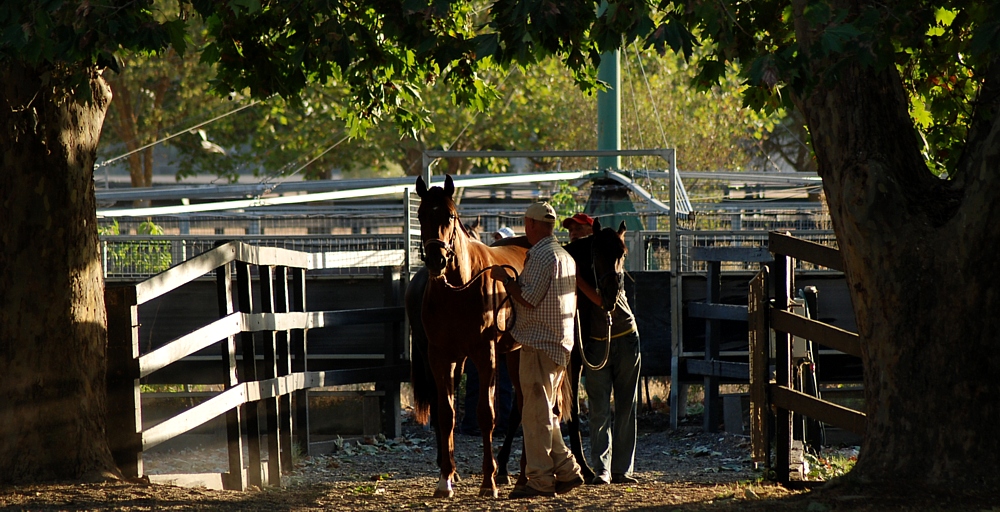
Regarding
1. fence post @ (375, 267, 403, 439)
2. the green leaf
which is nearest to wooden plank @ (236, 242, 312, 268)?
the green leaf

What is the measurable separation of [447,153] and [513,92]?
65.3ft

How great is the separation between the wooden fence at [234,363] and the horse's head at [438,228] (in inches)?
56.1

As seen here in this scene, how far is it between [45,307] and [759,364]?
15.5 ft

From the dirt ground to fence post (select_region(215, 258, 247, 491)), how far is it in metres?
0.20

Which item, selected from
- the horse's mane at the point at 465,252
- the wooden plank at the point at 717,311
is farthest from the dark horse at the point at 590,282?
the wooden plank at the point at 717,311

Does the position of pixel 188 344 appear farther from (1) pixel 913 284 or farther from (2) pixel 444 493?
(1) pixel 913 284

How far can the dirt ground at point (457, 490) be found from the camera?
597 centimetres

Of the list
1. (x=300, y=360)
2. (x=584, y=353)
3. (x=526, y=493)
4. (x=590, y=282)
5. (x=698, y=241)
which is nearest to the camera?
(x=526, y=493)

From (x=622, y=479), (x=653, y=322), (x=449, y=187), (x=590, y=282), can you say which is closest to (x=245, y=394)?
(x=449, y=187)

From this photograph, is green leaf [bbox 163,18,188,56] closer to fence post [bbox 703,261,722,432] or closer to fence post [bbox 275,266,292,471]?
fence post [bbox 275,266,292,471]

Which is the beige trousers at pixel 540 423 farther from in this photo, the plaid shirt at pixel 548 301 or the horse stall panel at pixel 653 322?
the horse stall panel at pixel 653 322

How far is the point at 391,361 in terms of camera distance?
1180cm

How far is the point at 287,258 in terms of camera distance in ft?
29.1

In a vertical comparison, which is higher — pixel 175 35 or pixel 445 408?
pixel 175 35
